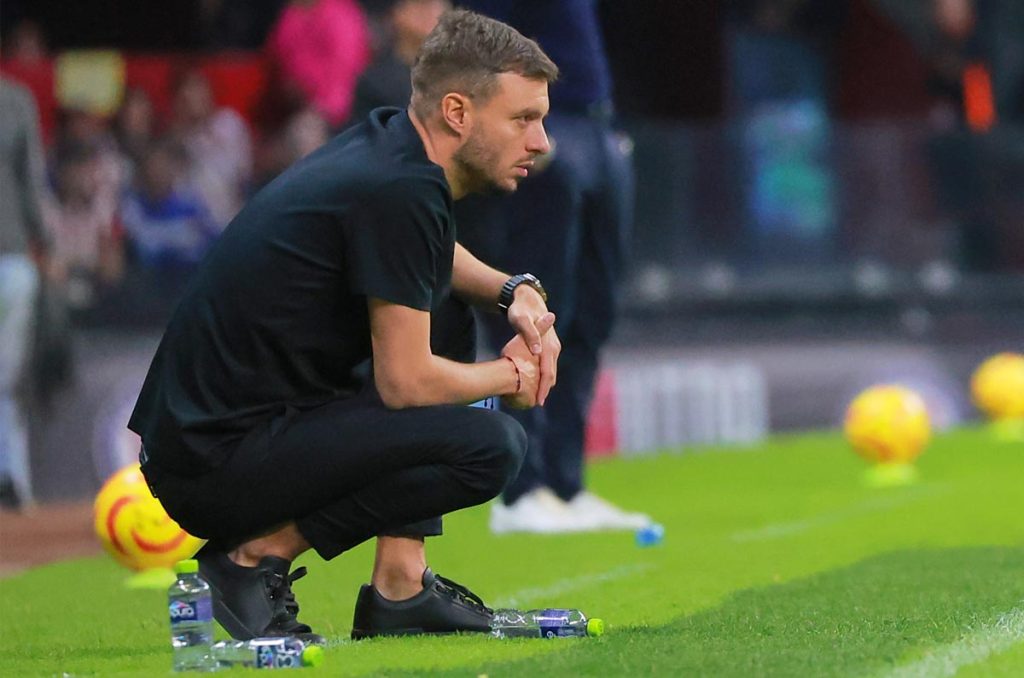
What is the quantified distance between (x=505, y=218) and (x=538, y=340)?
3.63 m

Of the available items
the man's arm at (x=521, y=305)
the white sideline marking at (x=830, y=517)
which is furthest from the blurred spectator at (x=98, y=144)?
the man's arm at (x=521, y=305)

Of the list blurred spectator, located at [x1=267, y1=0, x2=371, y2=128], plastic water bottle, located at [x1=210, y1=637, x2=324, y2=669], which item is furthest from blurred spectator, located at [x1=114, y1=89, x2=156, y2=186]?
plastic water bottle, located at [x1=210, y1=637, x2=324, y2=669]

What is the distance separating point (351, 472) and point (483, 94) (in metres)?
1.00

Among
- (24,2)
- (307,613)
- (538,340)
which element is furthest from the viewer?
(24,2)

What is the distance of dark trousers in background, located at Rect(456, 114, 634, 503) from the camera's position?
335 inches

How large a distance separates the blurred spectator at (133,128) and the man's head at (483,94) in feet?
26.6

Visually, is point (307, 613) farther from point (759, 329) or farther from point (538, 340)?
point (759, 329)

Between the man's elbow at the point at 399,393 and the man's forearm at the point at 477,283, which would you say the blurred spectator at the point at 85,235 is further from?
the man's elbow at the point at 399,393

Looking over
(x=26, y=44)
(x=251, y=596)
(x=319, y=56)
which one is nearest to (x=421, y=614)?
(x=251, y=596)

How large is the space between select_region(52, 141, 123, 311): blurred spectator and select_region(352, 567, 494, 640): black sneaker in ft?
25.3

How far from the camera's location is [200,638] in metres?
4.79

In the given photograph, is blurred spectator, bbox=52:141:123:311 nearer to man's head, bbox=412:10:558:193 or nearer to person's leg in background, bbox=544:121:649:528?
person's leg in background, bbox=544:121:649:528

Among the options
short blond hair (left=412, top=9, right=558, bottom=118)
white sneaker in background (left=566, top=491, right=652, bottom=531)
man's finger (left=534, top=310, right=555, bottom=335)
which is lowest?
white sneaker in background (left=566, top=491, right=652, bottom=531)

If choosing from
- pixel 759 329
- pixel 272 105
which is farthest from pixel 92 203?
pixel 759 329
